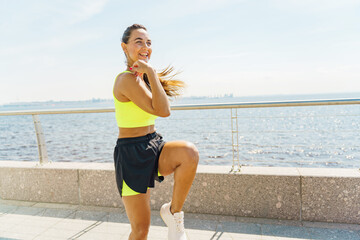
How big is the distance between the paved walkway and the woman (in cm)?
104

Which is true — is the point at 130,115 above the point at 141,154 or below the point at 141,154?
above

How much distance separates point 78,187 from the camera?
365 cm

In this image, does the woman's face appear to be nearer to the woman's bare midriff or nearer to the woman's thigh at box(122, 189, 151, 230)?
the woman's bare midriff

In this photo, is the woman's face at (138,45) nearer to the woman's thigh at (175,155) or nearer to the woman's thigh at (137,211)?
the woman's thigh at (175,155)

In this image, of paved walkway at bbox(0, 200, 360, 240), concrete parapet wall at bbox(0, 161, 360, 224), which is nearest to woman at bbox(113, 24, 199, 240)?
paved walkway at bbox(0, 200, 360, 240)

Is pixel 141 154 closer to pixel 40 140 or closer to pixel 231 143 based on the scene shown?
pixel 40 140

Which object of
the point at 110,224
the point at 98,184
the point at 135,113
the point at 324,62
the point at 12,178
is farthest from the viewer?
the point at 324,62

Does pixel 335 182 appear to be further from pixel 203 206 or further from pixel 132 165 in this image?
pixel 132 165

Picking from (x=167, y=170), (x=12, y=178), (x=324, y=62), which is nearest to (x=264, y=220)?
(x=167, y=170)

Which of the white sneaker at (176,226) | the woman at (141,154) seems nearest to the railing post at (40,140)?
the woman at (141,154)

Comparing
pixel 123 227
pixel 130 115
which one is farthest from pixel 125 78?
pixel 123 227

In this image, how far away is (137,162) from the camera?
1.84 m

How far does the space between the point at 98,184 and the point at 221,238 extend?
176 centimetres

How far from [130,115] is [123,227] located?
1.71 m
